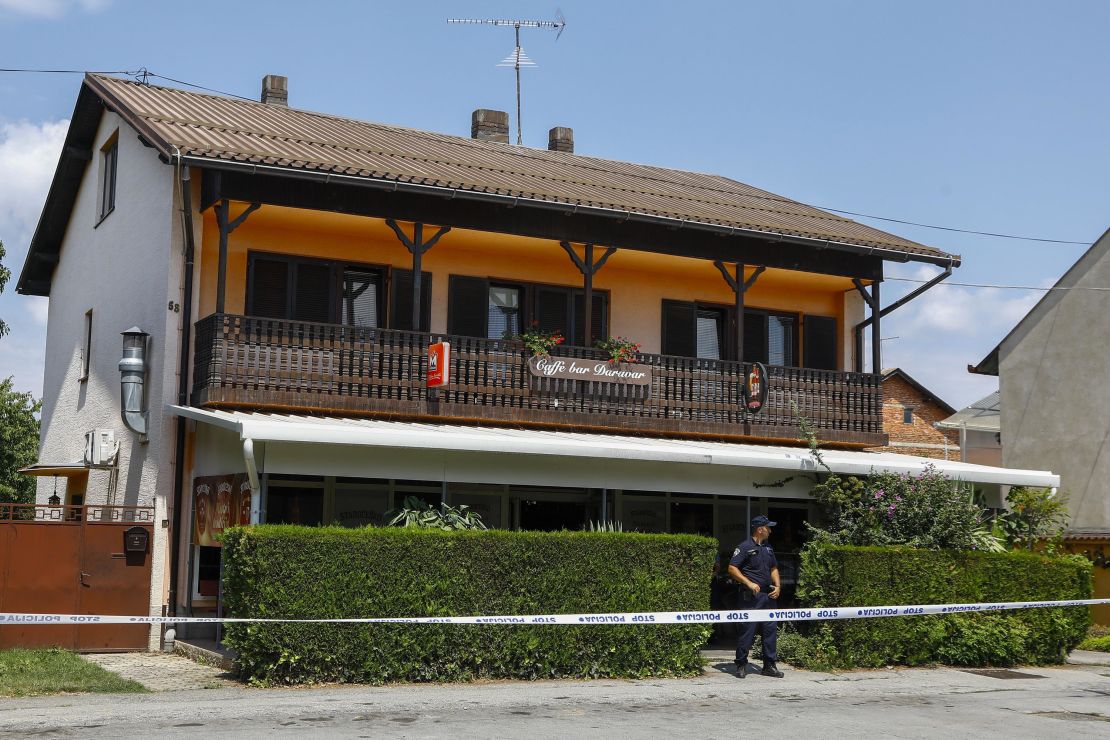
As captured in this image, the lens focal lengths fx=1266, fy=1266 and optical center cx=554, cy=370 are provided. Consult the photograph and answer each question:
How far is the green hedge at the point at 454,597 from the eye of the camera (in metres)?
12.1

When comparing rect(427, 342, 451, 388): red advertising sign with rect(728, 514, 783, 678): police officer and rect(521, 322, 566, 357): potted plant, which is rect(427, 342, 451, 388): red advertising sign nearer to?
rect(521, 322, 566, 357): potted plant

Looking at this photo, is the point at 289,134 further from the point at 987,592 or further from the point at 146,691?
the point at 987,592

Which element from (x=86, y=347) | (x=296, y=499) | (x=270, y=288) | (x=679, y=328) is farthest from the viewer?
(x=86, y=347)

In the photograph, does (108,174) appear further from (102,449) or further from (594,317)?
(594,317)

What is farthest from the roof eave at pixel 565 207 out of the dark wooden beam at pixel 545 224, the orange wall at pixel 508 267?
the orange wall at pixel 508 267

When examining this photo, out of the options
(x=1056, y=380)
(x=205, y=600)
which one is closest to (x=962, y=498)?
(x=205, y=600)

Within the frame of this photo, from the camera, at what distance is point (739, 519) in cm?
2030

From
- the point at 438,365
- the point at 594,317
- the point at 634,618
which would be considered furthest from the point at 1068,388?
the point at 634,618

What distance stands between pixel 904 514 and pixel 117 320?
11.6 metres

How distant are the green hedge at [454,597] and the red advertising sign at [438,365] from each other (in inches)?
144

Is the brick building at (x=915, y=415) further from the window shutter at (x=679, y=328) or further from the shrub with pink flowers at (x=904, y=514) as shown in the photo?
the shrub with pink flowers at (x=904, y=514)

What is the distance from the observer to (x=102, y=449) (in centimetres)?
1806

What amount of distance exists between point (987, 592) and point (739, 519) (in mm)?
5317

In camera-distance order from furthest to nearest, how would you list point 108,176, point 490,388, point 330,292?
1. point 108,176
2. point 330,292
3. point 490,388
